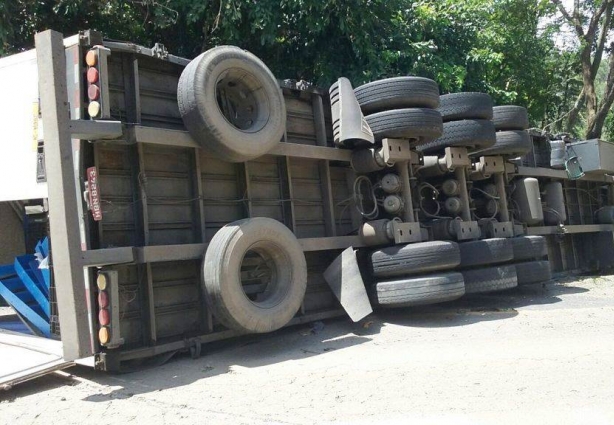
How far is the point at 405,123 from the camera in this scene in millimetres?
6078

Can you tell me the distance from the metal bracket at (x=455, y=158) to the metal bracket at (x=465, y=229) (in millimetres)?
671

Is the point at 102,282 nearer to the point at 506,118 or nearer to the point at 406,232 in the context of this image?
the point at 406,232

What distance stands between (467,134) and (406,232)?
1544 millimetres

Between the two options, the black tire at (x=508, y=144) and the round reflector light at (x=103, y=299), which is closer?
the round reflector light at (x=103, y=299)

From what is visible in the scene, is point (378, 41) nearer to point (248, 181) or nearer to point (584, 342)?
point (248, 181)

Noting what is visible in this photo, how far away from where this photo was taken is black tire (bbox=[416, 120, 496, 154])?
6.89 metres

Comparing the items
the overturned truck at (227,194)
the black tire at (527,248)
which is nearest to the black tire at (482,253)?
the overturned truck at (227,194)

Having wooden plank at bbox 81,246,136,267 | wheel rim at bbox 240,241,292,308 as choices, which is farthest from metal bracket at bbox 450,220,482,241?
wooden plank at bbox 81,246,136,267

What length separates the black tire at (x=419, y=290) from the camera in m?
5.80

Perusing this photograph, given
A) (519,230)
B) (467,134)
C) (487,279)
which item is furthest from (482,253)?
(519,230)

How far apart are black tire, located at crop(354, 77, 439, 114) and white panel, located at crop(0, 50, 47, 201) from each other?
10.5 ft

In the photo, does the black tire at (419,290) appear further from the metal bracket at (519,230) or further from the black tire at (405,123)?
the metal bracket at (519,230)

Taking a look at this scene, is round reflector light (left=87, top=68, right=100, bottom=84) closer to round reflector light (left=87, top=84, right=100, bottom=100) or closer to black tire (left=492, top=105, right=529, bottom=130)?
round reflector light (left=87, top=84, right=100, bottom=100)

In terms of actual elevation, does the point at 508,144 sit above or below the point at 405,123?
below
